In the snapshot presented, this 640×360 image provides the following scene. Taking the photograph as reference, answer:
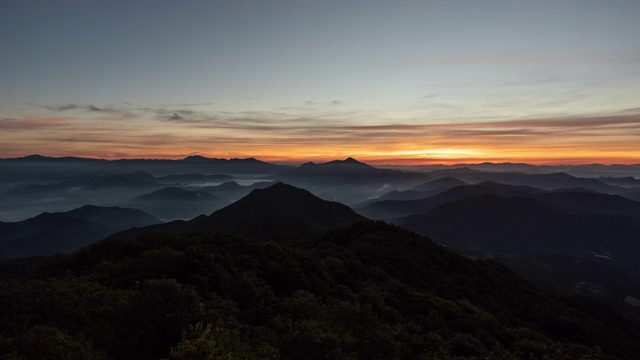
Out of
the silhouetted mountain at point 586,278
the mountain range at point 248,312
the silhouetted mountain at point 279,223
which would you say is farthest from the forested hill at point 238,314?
the silhouetted mountain at point 586,278

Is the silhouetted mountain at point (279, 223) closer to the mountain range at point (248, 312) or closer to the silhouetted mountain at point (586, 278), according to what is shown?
the silhouetted mountain at point (586, 278)

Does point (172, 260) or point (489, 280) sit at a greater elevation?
point (172, 260)

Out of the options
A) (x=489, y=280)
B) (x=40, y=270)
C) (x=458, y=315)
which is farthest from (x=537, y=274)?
(x=40, y=270)

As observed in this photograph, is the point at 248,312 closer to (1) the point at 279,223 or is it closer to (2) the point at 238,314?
(2) the point at 238,314

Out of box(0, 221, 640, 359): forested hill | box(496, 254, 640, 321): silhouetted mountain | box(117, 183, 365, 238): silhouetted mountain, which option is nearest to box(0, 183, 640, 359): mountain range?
box(0, 221, 640, 359): forested hill

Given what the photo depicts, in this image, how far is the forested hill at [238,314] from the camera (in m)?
15.7

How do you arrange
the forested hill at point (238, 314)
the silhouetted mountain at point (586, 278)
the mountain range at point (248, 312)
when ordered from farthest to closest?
the silhouetted mountain at point (586, 278), the mountain range at point (248, 312), the forested hill at point (238, 314)

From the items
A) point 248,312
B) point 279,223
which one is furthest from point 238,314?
point 279,223

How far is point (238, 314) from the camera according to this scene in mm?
21703

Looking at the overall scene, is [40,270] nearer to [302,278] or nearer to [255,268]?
[255,268]

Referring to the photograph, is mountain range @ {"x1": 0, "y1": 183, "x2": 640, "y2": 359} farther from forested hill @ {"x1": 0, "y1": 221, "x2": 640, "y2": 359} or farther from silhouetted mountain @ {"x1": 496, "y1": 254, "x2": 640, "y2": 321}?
silhouetted mountain @ {"x1": 496, "y1": 254, "x2": 640, "y2": 321}

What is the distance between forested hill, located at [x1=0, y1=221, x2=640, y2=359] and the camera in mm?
15727

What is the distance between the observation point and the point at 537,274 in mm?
180500

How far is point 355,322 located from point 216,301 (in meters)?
8.80
